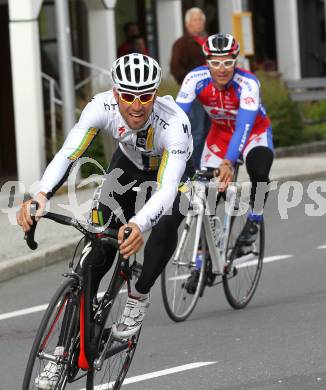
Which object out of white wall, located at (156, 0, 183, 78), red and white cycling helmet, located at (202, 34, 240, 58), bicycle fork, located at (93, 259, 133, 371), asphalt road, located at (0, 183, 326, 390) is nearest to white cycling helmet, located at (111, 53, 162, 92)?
bicycle fork, located at (93, 259, 133, 371)

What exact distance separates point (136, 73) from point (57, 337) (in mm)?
1350

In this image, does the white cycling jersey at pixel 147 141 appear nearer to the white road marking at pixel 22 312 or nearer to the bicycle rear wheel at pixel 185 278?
the bicycle rear wheel at pixel 185 278

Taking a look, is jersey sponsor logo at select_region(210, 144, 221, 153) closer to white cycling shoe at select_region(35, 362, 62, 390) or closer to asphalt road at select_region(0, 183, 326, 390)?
asphalt road at select_region(0, 183, 326, 390)

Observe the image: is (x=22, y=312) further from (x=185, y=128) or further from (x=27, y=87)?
(x=27, y=87)

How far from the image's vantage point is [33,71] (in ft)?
60.5

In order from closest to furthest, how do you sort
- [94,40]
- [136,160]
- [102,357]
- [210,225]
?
[102,357] < [136,160] < [210,225] < [94,40]

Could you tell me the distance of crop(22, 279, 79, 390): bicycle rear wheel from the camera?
634 cm

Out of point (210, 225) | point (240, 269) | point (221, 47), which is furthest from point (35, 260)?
point (221, 47)

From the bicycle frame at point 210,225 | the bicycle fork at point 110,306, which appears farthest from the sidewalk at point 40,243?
the bicycle fork at point 110,306

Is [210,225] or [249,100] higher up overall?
[249,100]

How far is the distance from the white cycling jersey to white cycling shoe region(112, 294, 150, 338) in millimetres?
670

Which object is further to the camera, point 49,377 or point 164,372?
point 164,372

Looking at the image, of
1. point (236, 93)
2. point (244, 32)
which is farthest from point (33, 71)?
point (236, 93)

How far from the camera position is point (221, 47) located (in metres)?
10.2
